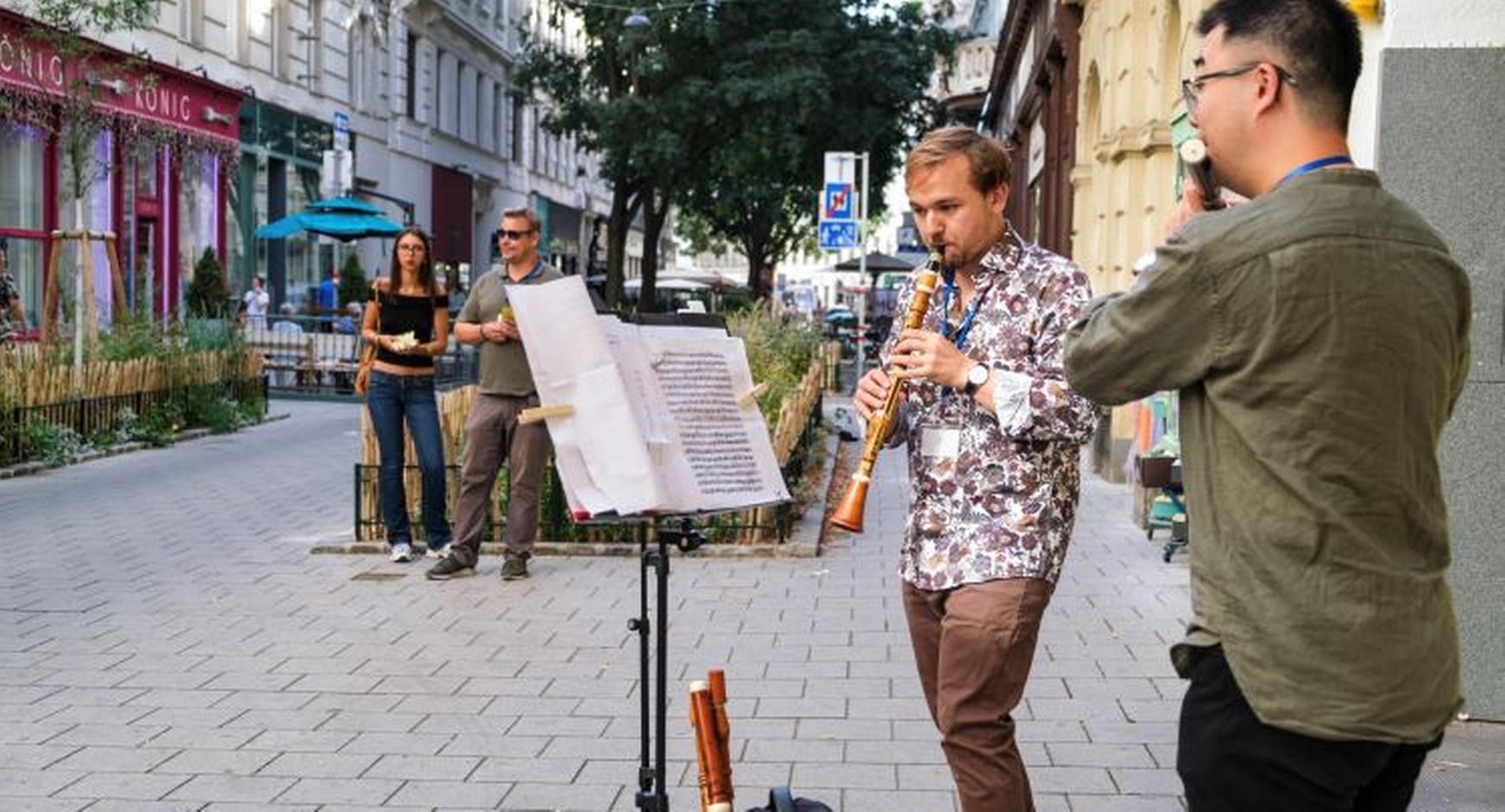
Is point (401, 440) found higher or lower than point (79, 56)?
lower

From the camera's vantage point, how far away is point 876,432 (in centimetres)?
365

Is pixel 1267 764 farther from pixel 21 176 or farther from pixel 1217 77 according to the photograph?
pixel 21 176

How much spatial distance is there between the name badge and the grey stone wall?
295 cm

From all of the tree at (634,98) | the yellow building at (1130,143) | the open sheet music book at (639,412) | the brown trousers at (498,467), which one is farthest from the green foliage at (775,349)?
the tree at (634,98)

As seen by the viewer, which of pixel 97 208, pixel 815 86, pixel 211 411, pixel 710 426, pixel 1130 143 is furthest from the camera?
pixel 815 86

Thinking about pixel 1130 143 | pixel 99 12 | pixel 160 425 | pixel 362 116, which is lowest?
pixel 160 425

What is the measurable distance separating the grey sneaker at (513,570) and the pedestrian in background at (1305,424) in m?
6.58

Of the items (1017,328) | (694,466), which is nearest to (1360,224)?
(1017,328)

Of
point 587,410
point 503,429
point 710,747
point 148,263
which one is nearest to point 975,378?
point 587,410

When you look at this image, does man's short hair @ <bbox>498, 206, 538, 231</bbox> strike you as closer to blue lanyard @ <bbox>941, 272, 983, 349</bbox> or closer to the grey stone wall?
the grey stone wall

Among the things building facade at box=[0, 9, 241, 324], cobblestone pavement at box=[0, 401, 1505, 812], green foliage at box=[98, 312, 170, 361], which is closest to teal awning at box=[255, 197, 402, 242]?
building facade at box=[0, 9, 241, 324]

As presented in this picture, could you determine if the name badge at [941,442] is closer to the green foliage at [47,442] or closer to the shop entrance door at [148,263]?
the green foliage at [47,442]

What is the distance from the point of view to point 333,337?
23672 millimetres

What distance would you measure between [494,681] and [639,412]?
9.98 ft
